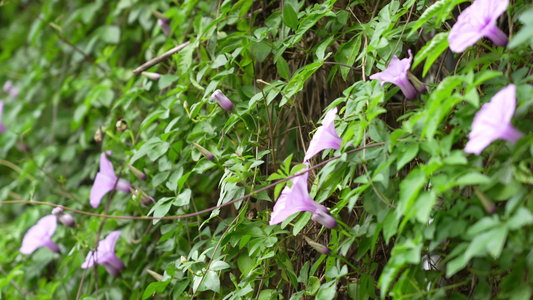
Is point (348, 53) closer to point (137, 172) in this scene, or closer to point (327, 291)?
point (327, 291)

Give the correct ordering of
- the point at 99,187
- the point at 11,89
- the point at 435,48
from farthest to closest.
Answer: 1. the point at 11,89
2. the point at 99,187
3. the point at 435,48

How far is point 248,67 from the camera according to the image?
1.15 metres

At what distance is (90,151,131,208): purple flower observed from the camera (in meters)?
1.29

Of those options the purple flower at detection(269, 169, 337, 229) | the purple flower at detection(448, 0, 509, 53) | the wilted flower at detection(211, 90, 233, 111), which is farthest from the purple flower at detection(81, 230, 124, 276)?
the purple flower at detection(448, 0, 509, 53)

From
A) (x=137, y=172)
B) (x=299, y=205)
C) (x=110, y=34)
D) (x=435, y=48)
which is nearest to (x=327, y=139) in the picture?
(x=299, y=205)

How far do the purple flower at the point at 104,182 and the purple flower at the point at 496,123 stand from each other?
947 mm

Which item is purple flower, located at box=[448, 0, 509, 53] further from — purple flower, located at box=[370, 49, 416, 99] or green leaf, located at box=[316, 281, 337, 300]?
green leaf, located at box=[316, 281, 337, 300]

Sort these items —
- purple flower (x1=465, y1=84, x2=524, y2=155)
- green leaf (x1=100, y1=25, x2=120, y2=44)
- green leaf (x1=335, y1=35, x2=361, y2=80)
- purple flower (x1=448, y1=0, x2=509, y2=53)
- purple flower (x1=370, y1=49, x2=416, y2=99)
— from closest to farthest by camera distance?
purple flower (x1=465, y1=84, x2=524, y2=155) → purple flower (x1=448, y1=0, x2=509, y2=53) → purple flower (x1=370, y1=49, x2=416, y2=99) → green leaf (x1=335, y1=35, x2=361, y2=80) → green leaf (x1=100, y1=25, x2=120, y2=44)

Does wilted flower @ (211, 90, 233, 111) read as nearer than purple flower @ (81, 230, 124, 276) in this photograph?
Yes

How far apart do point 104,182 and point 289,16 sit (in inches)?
26.3

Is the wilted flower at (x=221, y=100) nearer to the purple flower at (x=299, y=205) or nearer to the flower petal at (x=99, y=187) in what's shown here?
the purple flower at (x=299, y=205)

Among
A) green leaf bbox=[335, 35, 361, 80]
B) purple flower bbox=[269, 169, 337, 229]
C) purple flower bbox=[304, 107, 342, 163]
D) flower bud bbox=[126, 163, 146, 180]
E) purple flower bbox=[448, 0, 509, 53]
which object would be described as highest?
purple flower bbox=[448, 0, 509, 53]

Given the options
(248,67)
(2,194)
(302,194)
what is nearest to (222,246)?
(302,194)

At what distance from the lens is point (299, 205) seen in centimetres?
85
